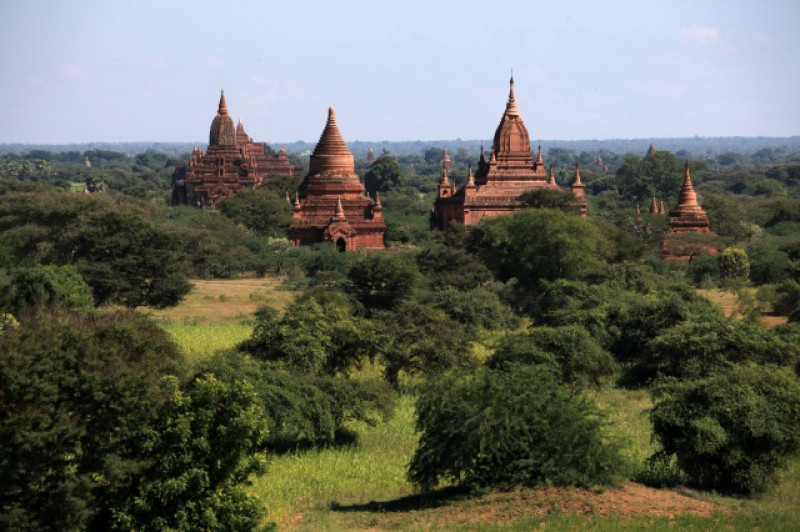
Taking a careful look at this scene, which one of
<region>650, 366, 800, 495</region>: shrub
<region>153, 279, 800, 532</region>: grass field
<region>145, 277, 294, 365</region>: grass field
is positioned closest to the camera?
<region>153, 279, 800, 532</region>: grass field

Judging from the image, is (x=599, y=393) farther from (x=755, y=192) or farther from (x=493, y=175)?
(x=755, y=192)

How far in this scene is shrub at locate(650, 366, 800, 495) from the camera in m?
23.0

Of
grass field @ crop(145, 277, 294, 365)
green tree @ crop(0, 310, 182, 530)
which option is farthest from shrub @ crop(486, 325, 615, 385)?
green tree @ crop(0, 310, 182, 530)

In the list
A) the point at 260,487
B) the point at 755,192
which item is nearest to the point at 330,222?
the point at 260,487

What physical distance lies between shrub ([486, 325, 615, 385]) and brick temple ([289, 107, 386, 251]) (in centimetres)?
2832

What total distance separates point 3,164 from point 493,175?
106 metres

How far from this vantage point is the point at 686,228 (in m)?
61.9

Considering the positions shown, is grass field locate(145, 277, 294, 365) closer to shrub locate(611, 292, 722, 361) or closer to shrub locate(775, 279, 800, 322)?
shrub locate(611, 292, 722, 361)

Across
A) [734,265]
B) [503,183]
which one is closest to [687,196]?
[503,183]

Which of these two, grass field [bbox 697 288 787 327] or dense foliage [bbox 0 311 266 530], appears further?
grass field [bbox 697 288 787 327]

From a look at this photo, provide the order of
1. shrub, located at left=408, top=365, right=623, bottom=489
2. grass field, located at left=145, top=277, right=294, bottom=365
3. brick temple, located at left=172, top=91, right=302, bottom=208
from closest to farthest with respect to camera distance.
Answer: shrub, located at left=408, top=365, right=623, bottom=489, grass field, located at left=145, top=277, right=294, bottom=365, brick temple, located at left=172, top=91, right=302, bottom=208

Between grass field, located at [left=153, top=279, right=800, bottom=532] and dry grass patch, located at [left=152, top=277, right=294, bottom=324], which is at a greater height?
grass field, located at [left=153, top=279, right=800, bottom=532]

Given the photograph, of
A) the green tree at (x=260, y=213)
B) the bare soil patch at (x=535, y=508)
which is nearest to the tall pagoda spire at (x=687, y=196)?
the green tree at (x=260, y=213)

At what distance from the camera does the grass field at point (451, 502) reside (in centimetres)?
2072
